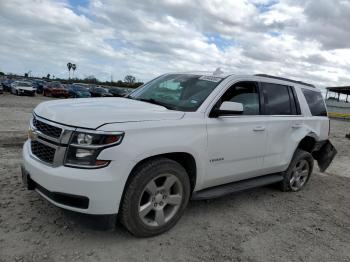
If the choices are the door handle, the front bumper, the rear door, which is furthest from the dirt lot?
the door handle

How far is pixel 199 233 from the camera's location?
4004mm

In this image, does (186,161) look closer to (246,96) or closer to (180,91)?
(180,91)

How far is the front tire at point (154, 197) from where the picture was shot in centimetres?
343

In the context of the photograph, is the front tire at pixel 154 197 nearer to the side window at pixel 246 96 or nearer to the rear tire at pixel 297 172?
the side window at pixel 246 96

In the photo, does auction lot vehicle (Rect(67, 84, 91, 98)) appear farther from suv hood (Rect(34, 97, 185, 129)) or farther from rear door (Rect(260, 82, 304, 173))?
suv hood (Rect(34, 97, 185, 129))

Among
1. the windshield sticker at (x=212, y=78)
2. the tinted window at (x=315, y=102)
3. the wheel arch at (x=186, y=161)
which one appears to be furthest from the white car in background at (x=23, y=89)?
the wheel arch at (x=186, y=161)

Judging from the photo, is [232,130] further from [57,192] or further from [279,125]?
[57,192]

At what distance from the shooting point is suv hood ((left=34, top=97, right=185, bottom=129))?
329 centimetres

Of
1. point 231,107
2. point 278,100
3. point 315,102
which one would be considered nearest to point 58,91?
point 315,102

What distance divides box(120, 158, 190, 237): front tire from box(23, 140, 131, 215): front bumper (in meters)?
0.16

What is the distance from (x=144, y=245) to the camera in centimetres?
360

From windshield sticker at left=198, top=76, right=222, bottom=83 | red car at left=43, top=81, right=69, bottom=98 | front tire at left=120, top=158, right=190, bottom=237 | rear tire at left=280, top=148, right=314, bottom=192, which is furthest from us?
red car at left=43, top=81, right=69, bottom=98

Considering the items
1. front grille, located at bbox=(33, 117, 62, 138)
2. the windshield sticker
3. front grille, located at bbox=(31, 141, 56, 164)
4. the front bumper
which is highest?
the windshield sticker

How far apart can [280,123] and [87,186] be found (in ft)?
10.3
